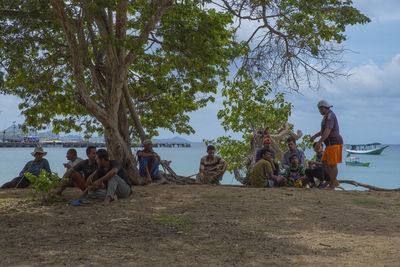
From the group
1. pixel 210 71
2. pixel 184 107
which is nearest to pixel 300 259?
pixel 210 71

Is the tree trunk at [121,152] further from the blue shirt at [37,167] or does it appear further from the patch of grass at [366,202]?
the patch of grass at [366,202]

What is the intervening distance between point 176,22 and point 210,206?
5.08 m

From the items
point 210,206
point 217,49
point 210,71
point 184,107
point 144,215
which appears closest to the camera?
point 144,215

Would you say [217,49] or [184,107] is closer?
[217,49]

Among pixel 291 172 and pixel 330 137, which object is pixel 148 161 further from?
pixel 330 137

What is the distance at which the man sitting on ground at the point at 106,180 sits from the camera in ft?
20.9

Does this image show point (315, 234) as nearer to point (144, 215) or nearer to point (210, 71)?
point (144, 215)

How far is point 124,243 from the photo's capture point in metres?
4.18

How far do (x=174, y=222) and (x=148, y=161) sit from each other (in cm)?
446

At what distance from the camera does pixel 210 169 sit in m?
9.44

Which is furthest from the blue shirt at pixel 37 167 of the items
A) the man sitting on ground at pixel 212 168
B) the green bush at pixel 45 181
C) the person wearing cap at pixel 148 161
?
the man sitting on ground at pixel 212 168

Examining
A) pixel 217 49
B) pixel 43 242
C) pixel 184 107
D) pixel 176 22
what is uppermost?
pixel 176 22

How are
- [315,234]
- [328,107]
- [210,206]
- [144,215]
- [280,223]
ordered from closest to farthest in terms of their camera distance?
1. [315,234]
2. [280,223]
3. [144,215]
4. [210,206]
5. [328,107]

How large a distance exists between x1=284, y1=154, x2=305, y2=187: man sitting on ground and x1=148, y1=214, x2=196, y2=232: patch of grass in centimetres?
396
